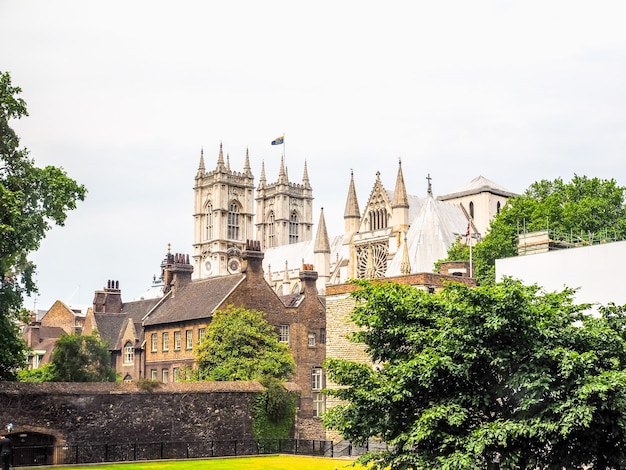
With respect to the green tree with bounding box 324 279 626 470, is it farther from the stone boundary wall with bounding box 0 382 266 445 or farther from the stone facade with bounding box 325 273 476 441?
the stone facade with bounding box 325 273 476 441

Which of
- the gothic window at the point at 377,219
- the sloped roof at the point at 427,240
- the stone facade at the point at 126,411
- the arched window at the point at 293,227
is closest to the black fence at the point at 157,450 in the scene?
the stone facade at the point at 126,411

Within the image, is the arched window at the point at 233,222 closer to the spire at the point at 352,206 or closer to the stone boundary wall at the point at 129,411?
the spire at the point at 352,206

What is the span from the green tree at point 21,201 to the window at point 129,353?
2730 centimetres

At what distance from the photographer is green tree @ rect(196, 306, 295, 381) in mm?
48719

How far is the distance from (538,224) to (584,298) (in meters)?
22.4

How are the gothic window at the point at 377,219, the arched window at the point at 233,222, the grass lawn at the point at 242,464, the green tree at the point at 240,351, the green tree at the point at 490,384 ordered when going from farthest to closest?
the arched window at the point at 233,222 → the gothic window at the point at 377,219 → the green tree at the point at 240,351 → the grass lawn at the point at 242,464 → the green tree at the point at 490,384

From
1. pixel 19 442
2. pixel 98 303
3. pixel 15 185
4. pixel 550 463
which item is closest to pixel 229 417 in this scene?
pixel 19 442

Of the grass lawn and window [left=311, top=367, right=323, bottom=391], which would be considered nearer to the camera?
the grass lawn

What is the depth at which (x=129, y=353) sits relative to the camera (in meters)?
63.2

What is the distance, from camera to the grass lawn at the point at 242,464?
32.9 m

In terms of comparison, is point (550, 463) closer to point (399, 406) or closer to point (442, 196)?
point (399, 406)

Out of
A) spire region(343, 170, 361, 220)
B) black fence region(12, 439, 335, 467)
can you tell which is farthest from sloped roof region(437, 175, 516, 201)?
black fence region(12, 439, 335, 467)

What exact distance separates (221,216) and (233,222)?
3777mm

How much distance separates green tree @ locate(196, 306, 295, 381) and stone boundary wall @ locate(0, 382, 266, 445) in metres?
7.03
